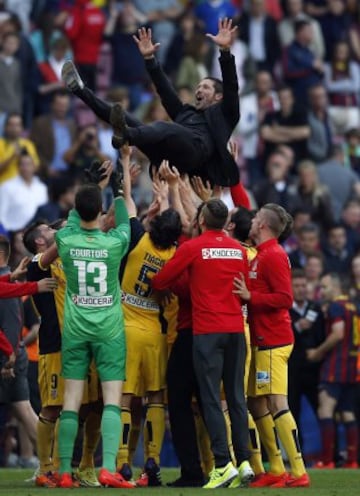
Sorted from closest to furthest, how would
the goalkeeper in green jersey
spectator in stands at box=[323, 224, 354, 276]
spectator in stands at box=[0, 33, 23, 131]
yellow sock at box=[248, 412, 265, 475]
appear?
the goalkeeper in green jersey
yellow sock at box=[248, 412, 265, 475]
spectator in stands at box=[323, 224, 354, 276]
spectator in stands at box=[0, 33, 23, 131]

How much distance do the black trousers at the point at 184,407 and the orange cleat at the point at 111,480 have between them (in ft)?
2.13

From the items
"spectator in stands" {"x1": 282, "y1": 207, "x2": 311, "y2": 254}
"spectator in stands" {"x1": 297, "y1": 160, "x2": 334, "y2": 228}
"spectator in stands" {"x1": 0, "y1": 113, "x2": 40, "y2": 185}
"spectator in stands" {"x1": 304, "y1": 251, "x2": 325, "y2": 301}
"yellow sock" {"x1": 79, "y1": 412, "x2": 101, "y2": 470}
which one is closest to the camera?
"yellow sock" {"x1": 79, "y1": 412, "x2": 101, "y2": 470}

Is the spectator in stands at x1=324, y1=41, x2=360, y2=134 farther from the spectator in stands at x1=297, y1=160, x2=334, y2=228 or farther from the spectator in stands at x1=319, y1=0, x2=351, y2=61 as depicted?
the spectator in stands at x1=297, y1=160, x2=334, y2=228

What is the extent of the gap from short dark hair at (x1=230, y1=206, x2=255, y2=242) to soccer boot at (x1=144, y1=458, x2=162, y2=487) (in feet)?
7.44

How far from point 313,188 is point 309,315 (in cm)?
464

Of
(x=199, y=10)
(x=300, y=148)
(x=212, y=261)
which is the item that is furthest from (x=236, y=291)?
(x=199, y=10)

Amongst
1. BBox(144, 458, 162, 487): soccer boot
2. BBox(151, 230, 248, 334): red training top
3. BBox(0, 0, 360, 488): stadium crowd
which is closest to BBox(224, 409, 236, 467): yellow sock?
BBox(0, 0, 360, 488): stadium crowd

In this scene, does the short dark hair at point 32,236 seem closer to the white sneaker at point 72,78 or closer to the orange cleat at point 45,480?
the white sneaker at point 72,78

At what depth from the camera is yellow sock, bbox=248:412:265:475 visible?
14.8 metres

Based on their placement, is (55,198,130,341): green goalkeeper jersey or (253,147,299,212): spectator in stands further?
(253,147,299,212): spectator in stands

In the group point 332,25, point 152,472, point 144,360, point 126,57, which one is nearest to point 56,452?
point 152,472

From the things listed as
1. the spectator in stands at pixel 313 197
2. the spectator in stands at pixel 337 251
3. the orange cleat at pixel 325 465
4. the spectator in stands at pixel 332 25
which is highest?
the spectator in stands at pixel 332 25

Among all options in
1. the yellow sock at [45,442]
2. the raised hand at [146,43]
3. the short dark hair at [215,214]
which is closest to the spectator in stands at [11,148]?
the raised hand at [146,43]

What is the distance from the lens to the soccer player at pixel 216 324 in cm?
1376
